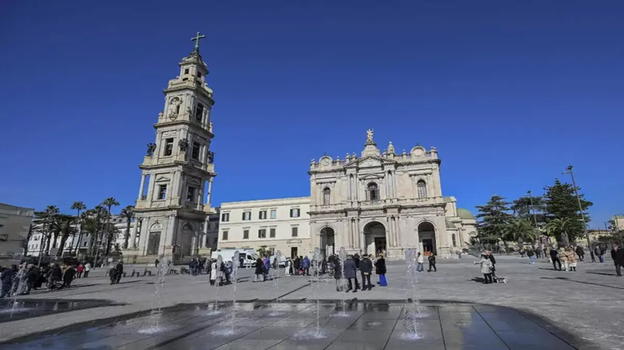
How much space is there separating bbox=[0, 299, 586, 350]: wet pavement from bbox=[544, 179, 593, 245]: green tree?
6379cm

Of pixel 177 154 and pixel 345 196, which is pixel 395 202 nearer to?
pixel 345 196

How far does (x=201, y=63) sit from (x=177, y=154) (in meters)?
15.2

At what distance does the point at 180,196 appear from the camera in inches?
1515

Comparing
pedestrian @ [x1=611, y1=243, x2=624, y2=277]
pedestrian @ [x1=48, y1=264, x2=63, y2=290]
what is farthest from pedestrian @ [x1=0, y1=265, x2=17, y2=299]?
pedestrian @ [x1=611, y1=243, x2=624, y2=277]

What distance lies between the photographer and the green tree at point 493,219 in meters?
68.4

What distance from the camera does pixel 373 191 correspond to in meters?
49.6

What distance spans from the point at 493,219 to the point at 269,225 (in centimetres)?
4961

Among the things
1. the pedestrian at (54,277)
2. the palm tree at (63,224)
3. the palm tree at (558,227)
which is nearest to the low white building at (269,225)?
the palm tree at (63,224)

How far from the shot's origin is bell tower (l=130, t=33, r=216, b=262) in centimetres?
3747

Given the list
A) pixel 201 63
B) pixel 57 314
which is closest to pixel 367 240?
pixel 201 63

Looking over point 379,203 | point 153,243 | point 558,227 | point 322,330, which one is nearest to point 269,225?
point 379,203

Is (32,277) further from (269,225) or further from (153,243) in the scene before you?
(269,225)

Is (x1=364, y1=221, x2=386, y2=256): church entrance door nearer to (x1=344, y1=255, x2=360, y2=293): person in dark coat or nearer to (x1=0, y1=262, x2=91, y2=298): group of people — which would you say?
(x1=344, y1=255, x2=360, y2=293): person in dark coat

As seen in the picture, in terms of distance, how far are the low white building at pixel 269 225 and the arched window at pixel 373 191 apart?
37.2 ft
